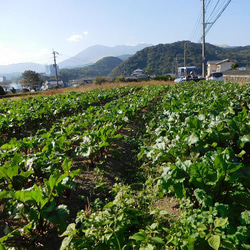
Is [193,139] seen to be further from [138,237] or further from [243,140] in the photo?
[138,237]

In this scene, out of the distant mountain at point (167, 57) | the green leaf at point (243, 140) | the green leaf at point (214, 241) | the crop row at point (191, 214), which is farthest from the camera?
the distant mountain at point (167, 57)

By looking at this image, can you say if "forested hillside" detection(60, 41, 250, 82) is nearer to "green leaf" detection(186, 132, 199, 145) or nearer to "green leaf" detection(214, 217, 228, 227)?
"green leaf" detection(186, 132, 199, 145)

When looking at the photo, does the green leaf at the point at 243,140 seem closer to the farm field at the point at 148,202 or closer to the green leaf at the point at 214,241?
the farm field at the point at 148,202

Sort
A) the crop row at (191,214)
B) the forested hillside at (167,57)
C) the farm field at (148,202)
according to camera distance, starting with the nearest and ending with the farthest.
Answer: the crop row at (191,214)
the farm field at (148,202)
the forested hillside at (167,57)

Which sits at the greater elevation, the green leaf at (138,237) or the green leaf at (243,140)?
the green leaf at (243,140)

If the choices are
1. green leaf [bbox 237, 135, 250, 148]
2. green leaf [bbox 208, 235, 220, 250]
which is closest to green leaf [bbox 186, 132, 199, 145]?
green leaf [bbox 237, 135, 250, 148]

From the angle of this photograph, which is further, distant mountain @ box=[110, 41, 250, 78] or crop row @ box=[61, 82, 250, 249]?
distant mountain @ box=[110, 41, 250, 78]

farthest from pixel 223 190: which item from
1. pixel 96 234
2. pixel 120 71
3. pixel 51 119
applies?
pixel 120 71

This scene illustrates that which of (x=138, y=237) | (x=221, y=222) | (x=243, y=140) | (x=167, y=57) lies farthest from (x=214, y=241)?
(x=167, y=57)

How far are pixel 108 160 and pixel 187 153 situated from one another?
2.20m

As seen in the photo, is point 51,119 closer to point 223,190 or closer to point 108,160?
point 108,160

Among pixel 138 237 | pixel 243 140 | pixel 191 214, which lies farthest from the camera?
pixel 243 140

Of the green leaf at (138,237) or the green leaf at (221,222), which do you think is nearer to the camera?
the green leaf at (221,222)

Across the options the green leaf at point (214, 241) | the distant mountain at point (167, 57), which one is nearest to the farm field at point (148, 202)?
the green leaf at point (214, 241)
